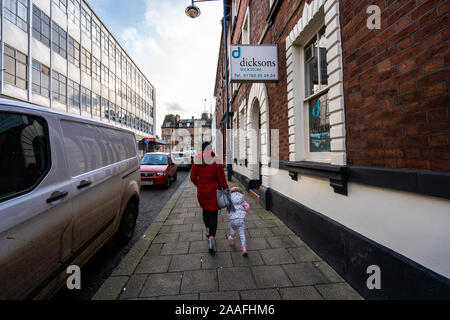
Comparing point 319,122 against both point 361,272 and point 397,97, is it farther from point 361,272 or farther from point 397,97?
point 361,272

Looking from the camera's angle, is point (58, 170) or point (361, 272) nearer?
point (58, 170)

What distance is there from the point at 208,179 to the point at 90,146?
165 cm

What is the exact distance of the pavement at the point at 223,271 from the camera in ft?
7.39

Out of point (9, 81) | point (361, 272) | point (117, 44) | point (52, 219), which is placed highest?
point (117, 44)

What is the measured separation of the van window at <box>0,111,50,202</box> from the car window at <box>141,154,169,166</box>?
795cm

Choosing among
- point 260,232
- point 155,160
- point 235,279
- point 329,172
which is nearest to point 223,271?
point 235,279

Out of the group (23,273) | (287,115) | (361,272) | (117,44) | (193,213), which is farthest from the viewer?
(117,44)

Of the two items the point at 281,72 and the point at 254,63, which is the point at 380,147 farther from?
the point at 254,63

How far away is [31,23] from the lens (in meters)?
14.0

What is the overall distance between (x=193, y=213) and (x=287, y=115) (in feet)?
10.6

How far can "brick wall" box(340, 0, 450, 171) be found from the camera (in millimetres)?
Answer: 1571

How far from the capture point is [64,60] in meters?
17.4

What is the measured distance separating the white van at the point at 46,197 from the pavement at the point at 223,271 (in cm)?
62
